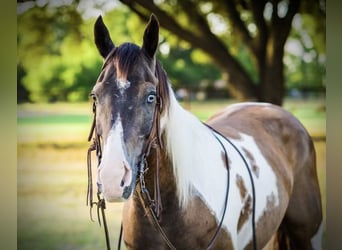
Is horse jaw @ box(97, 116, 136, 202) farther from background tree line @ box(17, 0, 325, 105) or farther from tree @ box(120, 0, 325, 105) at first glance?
tree @ box(120, 0, 325, 105)

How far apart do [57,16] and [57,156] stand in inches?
26.0

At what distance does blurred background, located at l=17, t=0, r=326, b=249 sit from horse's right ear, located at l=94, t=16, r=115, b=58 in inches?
30.1

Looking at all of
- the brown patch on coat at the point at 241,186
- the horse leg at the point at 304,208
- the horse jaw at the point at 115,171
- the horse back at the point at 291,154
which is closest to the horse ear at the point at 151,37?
the horse jaw at the point at 115,171

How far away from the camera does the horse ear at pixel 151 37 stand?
4.12 feet

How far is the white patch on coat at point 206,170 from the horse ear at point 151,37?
15 cm

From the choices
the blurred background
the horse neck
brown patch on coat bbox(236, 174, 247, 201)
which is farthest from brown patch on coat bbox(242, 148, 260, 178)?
the blurred background

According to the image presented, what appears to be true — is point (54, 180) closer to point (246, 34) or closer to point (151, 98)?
point (151, 98)

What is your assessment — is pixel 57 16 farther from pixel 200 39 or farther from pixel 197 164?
pixel 197 164

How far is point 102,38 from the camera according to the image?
4.33ft

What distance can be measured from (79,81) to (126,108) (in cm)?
98

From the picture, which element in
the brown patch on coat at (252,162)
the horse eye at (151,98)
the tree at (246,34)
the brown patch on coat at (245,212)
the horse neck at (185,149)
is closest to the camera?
the horse eye at (151,98)

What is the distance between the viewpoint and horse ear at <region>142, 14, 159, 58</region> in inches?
49.4

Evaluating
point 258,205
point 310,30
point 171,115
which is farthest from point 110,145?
point 310,30

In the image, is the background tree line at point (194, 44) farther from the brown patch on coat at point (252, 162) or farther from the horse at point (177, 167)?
the brown patch on coat at point (252, 162)
